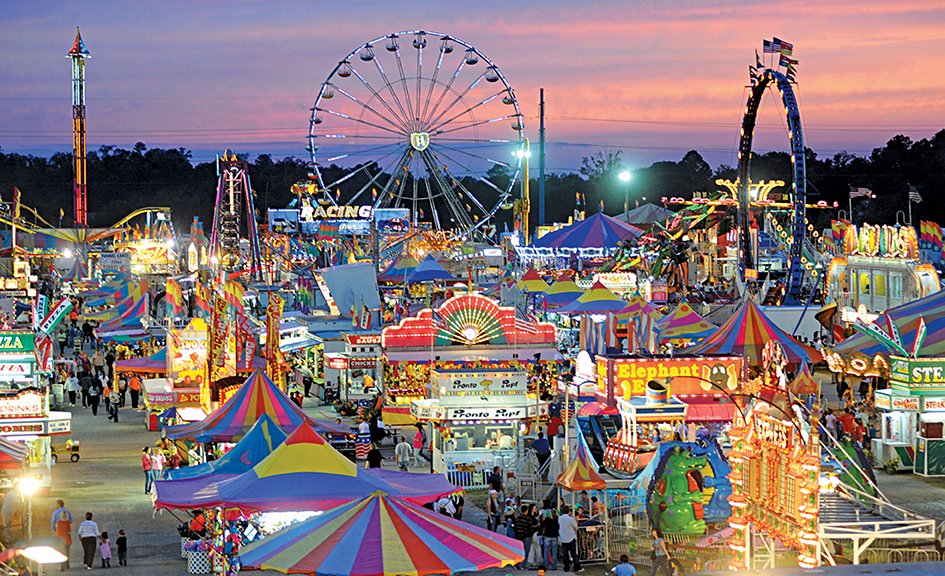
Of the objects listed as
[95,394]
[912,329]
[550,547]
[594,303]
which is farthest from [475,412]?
[594,303]

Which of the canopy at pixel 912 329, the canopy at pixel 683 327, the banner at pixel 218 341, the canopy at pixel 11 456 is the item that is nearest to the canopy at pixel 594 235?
the canopy at pixel 683 327

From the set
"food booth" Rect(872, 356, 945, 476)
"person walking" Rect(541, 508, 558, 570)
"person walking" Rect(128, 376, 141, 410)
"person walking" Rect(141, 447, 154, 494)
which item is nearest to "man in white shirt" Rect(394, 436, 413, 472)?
"person walking" Rect(141, 447, 154, 494)

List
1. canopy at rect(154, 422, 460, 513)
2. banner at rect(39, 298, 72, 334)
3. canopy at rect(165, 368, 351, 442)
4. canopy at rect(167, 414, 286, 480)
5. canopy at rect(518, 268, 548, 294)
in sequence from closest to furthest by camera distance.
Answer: canopy at rect(154, 422, 460, 513) < canopy at rect(167, 414, 286, 480) < canopy at rect(165, 368, 351, 442) < banner at rect(39, 298, 72, 334) < canopy at rect(518, 268, 548, 294)

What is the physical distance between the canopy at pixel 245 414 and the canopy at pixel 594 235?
35747 mm

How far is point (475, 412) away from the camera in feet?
68.7

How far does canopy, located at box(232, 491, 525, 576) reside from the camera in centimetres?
1067

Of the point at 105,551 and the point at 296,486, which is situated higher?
the point at 296,486

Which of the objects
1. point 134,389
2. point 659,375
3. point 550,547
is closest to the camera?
point 550,547

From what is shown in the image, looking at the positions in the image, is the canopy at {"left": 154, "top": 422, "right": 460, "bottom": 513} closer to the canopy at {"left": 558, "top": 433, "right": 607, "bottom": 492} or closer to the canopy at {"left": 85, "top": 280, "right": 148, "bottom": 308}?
the canopy at {"left": 558, "top": 433, "right": 607, "bottom": 492}

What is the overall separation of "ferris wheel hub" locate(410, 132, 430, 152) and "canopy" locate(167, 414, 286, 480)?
134 feet

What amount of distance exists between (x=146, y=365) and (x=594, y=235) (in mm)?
29180

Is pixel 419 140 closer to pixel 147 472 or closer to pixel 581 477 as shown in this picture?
pixel 147 472

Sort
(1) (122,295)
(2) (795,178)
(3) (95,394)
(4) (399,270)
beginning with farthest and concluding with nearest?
(4) (399,270) → (1) (122,295) → (2) (795,178) → (3) (95,394)

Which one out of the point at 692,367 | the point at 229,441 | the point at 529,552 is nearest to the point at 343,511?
the point at 529,552
